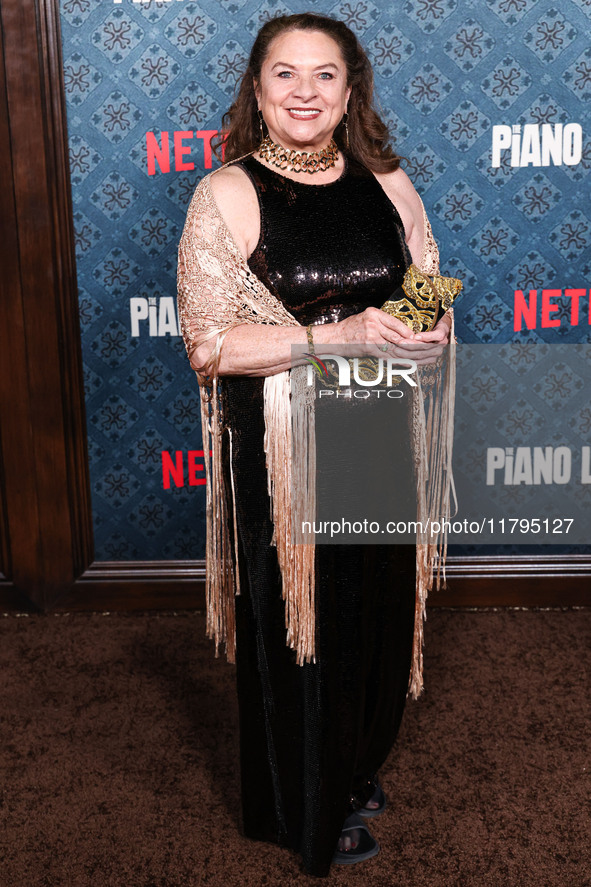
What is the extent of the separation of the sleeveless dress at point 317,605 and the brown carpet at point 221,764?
16 cm

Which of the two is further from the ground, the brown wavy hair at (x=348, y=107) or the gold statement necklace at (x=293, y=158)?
the brown wavy hair at (x=348, y=107)

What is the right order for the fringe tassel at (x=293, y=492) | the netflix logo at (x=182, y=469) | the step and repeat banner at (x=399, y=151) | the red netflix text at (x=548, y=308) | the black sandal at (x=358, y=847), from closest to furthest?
A: the fringe tassel at (x=293, y=492) < the black sandal at (x=358, y=847) < the step and repeat banner at (x=399, y=151) < the red netflix text at (x=548, y=308) < the netflix logo at (x=182, y=469)

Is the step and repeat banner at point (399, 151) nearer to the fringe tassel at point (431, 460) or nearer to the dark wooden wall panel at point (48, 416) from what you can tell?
the dark wooden wall panel at point (48, 416)

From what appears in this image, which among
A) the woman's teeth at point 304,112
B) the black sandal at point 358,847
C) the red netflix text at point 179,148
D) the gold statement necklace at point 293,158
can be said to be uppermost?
the red netflix text at point 179,148

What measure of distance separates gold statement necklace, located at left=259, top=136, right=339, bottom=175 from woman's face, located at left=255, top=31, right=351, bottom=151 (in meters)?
0.02

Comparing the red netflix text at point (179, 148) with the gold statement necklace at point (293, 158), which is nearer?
the gold statement necklace at point (293, 158)

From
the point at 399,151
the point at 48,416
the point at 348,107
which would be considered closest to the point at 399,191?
the point at 348,107

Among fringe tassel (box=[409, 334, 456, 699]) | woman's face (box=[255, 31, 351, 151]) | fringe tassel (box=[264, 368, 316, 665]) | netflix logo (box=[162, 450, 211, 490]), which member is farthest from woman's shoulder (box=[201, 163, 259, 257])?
netflix logo (box=[162, 450, 211, 490])

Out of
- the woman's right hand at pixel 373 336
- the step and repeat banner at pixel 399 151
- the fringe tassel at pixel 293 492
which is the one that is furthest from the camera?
the step and repeat banner at pixel 399 151

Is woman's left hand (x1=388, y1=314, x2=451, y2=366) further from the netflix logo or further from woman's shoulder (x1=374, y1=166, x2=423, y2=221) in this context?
the netflix logo

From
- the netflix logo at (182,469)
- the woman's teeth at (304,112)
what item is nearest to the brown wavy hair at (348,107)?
the woman's teeth at (304,112)

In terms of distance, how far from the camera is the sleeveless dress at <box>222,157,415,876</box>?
1469 millimetres

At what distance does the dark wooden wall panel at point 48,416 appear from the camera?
2.49m

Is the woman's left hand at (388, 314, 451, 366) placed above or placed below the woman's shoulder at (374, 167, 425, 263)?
below
